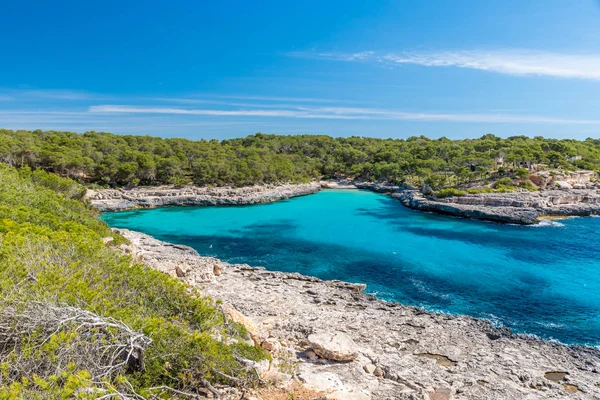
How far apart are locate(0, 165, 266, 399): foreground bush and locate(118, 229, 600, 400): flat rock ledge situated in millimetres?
1717

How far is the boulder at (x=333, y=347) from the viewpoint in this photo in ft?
38.3

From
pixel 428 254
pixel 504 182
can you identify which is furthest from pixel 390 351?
pixel 504 182

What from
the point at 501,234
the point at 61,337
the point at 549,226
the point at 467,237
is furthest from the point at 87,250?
the point at 549,226

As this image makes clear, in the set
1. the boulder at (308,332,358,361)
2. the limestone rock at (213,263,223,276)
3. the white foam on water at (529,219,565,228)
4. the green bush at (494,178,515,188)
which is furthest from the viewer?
the green bush at (494,178,515,188)

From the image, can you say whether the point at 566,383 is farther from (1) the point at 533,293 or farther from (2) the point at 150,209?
(2) the point at 150,209

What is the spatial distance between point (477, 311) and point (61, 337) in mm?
18826

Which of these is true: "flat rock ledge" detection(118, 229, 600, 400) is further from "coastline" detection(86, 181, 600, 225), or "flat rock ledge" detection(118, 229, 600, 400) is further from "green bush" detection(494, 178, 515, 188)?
"green bush" detection(494, 178, 515, 188)

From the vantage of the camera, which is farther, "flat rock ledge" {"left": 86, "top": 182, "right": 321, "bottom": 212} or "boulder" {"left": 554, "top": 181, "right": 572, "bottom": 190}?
"boulder" {"left": 554, "top": 181, "right": 572, "bottom": 190}

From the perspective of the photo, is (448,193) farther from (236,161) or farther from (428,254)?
(236,161)

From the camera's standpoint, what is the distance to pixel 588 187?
171 feet

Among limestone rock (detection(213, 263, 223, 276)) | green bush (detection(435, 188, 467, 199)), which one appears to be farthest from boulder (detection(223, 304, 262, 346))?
green bush (detection(435, 188, 467, 199))

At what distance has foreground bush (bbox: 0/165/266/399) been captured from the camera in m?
5.91

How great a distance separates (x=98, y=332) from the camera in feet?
22.4

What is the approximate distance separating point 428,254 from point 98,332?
26291mm
